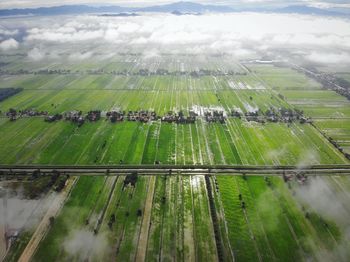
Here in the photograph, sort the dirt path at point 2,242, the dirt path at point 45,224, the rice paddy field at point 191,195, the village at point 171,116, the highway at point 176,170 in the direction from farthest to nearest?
the village at point 171,116, the highway at point 176,170, the rice paddy field at point 191,195, the dirt path at point 45,224, the dirt path at point 2,242

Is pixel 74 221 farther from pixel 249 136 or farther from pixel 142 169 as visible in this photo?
pixel 249 136

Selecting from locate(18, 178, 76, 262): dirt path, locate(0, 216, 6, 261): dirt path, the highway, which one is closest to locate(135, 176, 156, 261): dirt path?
the highway

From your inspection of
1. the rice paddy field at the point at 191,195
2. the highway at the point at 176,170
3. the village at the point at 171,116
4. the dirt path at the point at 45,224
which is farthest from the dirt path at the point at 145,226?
the village at the point at 171,116

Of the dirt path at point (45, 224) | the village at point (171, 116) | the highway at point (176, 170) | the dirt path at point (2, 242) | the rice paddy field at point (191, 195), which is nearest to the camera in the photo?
the dirt path at point (2, 242)

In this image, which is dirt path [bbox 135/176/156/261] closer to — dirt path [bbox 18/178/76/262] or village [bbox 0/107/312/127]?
dirt path [bbox 18/178/76/262]

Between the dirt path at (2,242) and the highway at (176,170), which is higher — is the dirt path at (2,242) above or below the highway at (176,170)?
below

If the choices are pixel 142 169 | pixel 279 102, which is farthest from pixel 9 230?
pixel 279 102

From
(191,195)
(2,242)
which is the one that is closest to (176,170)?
(191,195)

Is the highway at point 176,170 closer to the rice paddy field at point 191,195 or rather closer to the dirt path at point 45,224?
the rice paddy field at point 191,195
